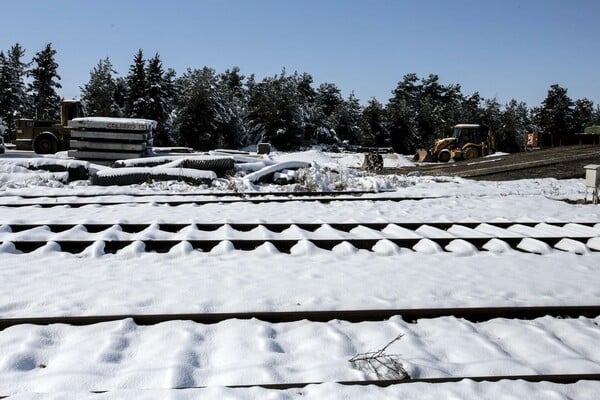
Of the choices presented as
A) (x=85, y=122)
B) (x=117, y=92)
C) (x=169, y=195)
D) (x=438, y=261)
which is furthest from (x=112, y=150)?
(x=117, y=92)

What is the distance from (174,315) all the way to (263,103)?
48.8 metres

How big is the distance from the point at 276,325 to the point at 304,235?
114 inches

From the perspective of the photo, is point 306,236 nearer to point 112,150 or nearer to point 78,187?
point 78,187

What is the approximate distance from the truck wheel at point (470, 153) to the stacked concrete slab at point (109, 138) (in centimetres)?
2047

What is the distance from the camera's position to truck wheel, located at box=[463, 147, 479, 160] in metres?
30.8

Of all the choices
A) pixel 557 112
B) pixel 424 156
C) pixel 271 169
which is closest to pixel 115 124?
pixel 271 169

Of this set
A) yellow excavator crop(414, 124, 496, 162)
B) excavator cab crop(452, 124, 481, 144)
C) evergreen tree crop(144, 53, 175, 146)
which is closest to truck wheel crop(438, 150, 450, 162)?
yellow excavator crop(414, 124, 496, 162)

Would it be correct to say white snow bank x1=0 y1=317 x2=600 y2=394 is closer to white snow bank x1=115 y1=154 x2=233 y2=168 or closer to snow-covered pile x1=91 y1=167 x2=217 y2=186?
snow-covered pile x1=91 y1=167 x2=217 y2=186

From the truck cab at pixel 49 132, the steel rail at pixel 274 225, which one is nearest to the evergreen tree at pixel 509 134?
the truck cab at pixel 49 132

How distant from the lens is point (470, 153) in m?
30.9

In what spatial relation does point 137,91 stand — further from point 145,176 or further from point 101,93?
point 145,176

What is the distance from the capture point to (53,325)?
11.3 ft

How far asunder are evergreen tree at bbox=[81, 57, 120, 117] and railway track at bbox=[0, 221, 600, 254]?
4692 centimetres

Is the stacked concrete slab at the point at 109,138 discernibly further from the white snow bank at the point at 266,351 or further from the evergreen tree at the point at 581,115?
the evergreen tree at the point at 581,115
